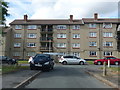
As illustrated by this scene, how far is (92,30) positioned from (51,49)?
42.6 ft

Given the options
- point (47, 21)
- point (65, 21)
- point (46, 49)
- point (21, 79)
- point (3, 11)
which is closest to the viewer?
point (21, 79)

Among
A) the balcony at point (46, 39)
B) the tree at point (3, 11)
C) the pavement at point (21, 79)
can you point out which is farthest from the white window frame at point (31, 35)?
the pavement at point (21, 79)

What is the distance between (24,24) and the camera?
57719 mm

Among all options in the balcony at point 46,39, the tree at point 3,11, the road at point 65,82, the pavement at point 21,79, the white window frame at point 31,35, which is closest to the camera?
the pavement at point 21,79

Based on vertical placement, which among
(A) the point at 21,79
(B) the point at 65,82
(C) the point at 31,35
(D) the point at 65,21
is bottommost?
(B) the point at 65,82

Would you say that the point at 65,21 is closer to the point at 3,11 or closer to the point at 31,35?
the point at 31,35

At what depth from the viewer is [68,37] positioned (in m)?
56.7

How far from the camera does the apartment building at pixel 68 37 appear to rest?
181 feet

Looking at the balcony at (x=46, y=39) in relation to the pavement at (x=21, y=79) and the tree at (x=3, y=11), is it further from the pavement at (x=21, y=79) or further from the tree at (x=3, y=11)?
the pavement at (x=21, y=79)

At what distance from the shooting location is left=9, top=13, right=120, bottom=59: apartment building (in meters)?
55.2

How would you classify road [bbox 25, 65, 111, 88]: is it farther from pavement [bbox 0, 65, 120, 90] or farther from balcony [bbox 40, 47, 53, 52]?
balcony [bbox 40, 47, 53, 52]

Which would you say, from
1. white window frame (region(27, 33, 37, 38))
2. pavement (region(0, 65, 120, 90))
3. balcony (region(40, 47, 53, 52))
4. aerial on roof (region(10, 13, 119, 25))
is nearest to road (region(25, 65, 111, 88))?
pavement (region(0, 65, 120, 90))

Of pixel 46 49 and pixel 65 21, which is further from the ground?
pixel 65 21

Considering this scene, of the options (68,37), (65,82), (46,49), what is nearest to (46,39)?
(46,49)
